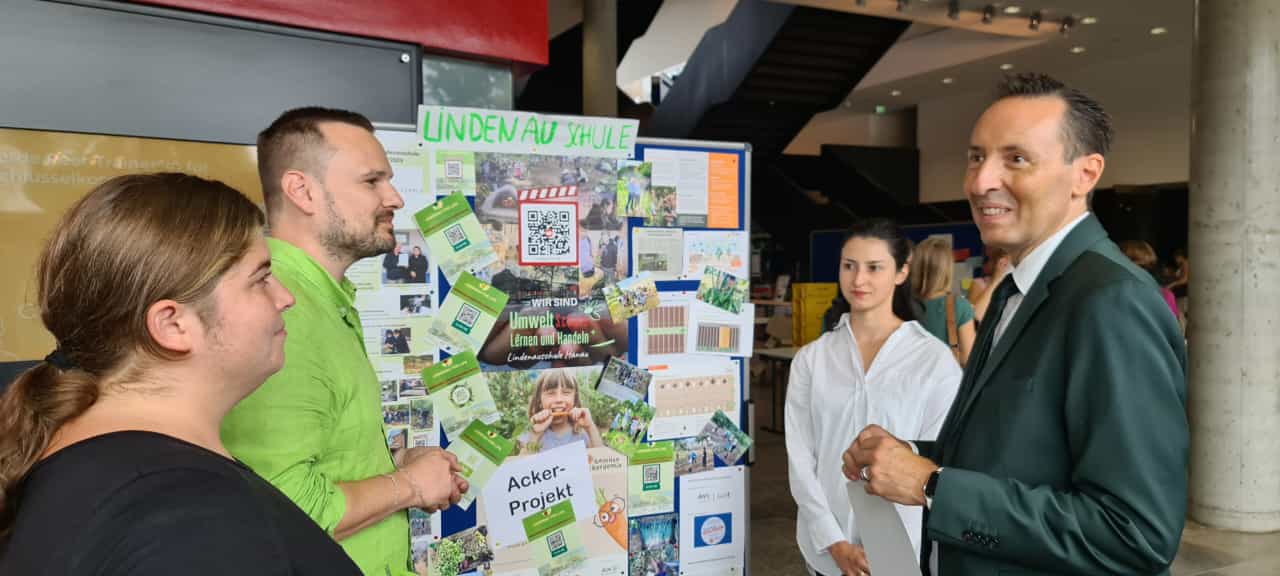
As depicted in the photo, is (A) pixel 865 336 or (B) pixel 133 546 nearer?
(B) pixel 133 546

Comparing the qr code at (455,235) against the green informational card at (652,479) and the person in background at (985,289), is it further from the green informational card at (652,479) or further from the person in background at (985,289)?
the person in background at (985,289)

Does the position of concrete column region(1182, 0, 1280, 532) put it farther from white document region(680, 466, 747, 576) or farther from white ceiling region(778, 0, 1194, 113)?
white ceiling region(778, 0, 1194, 113)

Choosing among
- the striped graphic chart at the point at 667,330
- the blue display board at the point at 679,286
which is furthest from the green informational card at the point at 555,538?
the striped graphic chart at the point at 667,330

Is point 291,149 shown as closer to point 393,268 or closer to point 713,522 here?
point 393,268

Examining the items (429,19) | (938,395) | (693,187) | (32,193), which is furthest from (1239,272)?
(32,193)

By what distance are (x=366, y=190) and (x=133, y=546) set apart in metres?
1.10

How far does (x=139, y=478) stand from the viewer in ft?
2.25

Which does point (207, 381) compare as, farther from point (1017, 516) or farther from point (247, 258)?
point (1017, 516)

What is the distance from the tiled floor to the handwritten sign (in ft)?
8.10

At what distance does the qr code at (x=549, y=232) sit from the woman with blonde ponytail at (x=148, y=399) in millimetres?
1681

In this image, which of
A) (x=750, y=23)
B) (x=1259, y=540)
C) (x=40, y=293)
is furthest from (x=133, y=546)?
(x=750, y=23)

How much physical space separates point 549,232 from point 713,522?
1.28 m

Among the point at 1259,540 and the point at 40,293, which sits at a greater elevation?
the point at 40,293

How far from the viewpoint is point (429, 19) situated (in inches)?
112
